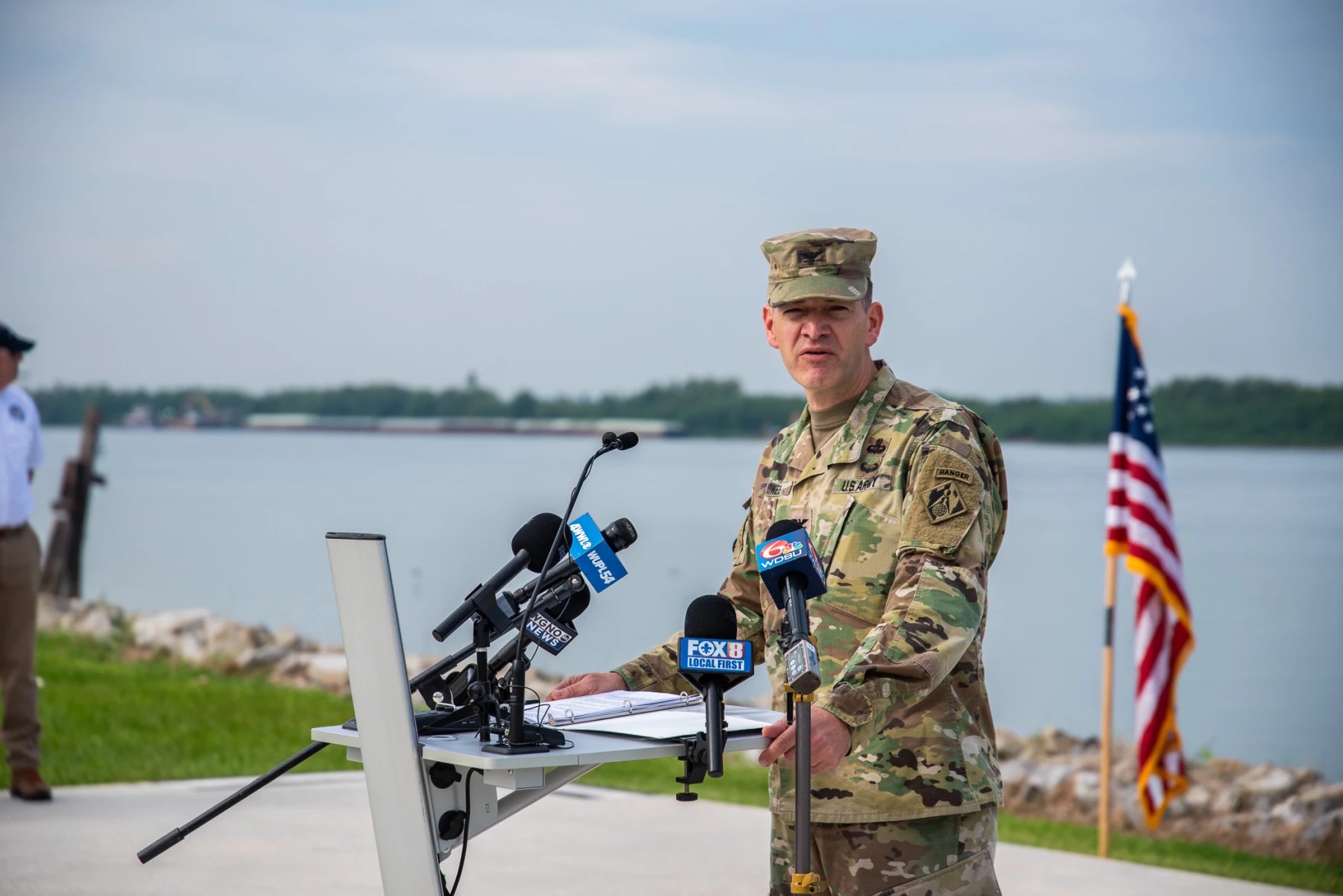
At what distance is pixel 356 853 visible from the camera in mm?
5984

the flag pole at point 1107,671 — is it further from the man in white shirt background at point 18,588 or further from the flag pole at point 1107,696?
the man in white shirt background at point 18,588

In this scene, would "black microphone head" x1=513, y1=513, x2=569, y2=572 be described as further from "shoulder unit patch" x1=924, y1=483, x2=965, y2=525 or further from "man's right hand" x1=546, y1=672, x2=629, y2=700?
"shoulder unit patch" x1=924, y1=483, x2=965, y2=525

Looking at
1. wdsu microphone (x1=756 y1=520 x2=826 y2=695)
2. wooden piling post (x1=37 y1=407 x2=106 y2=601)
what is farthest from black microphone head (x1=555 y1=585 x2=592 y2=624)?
wooden piling post (x1=37 y1=407 x2=106 y2=601)

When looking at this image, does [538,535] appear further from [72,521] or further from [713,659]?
[72,521]

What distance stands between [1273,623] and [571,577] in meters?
20.9

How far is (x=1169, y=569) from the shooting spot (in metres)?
7.41

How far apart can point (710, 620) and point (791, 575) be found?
5.7 inches

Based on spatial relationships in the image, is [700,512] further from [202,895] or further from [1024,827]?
[202,895]

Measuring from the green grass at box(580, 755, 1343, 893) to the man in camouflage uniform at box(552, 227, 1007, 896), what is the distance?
397cm

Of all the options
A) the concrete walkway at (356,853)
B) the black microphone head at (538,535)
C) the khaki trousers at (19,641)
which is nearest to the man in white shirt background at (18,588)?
the khaki trousers at (19,641)

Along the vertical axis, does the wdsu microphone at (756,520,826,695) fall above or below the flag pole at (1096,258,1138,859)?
A: above

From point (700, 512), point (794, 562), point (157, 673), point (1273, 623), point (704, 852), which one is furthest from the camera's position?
point (700, 512)

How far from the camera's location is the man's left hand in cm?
243

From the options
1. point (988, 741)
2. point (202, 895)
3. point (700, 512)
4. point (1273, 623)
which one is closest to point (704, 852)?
point (202, 895)
